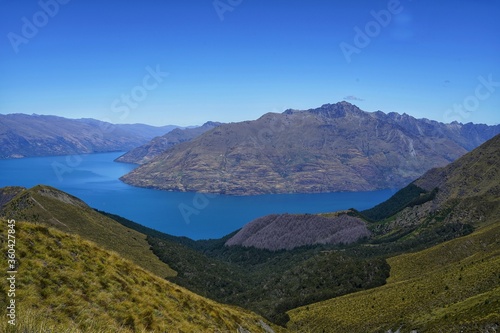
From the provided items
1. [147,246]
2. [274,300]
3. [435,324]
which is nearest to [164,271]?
[147,246]

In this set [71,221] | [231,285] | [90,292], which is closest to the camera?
[90,292]

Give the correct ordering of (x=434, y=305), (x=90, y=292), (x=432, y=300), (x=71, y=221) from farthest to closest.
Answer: (x=71, y=221) → (x=432, y=300) → (x=434, y=305) → (x=90, y=292)

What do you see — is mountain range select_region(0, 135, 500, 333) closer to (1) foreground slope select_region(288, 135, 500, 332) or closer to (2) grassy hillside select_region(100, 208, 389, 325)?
(1) foreground slope select_region(288, 135, 500, 332)

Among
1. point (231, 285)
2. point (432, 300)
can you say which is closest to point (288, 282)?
point (231, 285)

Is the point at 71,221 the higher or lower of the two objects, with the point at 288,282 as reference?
higher

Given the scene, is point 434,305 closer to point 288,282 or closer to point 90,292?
point 90,292

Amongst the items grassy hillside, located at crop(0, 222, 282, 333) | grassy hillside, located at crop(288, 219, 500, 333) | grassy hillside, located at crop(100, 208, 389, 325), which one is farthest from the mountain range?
grassy hillside, located at crop(100, 208, 389, 325)

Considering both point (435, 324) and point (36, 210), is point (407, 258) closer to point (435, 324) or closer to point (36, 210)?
point (435, 324)
